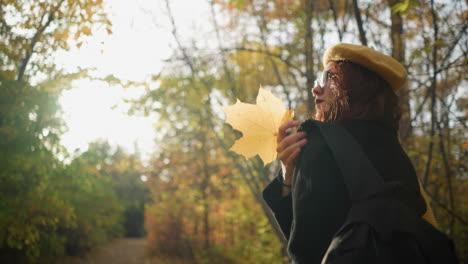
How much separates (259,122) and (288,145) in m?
0.15

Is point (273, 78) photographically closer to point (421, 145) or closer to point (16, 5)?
point (421, 145)

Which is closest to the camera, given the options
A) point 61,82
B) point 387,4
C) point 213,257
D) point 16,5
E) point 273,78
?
point 16,5

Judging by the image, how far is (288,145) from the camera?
1157 mm

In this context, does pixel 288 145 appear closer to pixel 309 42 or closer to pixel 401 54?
pixel 309 42

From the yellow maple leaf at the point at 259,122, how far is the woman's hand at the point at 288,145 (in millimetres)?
32

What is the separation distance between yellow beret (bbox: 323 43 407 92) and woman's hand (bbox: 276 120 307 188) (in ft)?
1.13

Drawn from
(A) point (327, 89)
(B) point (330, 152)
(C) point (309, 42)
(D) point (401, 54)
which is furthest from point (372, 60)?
(D) point (401, 54)

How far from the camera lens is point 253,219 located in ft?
21.8

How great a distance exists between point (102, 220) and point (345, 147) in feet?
29.2

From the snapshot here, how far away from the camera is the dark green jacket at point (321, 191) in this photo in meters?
1.02

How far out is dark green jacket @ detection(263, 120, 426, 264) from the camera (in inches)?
40.0

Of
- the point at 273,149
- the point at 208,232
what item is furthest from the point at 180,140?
the point at 273,149

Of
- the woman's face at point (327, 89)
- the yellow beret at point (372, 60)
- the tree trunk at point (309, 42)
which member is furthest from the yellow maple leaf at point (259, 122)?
the tree trunk at point (309, 42)

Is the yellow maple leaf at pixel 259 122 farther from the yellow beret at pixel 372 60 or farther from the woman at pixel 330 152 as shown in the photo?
the yellow beret at pixel 372 60
